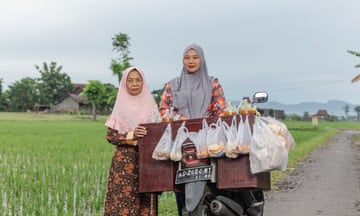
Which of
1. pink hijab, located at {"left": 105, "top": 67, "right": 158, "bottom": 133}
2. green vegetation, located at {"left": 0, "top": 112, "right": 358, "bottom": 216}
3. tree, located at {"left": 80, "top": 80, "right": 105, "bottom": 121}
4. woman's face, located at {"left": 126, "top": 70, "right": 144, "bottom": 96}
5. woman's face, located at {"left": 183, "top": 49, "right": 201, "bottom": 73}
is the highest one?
tree, located at {"left": 80, "top": 80, "right": 105, "bottom": 121}

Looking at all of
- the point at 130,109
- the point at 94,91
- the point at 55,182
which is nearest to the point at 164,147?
the point at 130,109

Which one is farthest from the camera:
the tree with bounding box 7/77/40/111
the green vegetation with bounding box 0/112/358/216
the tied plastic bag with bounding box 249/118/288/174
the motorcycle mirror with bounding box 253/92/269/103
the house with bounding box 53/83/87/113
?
the house with bounding box 53/83/87/113

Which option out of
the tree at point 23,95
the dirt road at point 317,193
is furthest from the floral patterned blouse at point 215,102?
the tree at point 23,95

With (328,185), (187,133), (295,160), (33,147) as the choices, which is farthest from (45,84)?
(187,133)

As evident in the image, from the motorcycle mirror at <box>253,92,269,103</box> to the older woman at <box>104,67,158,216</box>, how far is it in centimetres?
79

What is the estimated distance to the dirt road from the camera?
20.5 feet

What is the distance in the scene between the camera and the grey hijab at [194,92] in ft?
12.1

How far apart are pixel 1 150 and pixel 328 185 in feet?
33.9

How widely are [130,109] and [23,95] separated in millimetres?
63047

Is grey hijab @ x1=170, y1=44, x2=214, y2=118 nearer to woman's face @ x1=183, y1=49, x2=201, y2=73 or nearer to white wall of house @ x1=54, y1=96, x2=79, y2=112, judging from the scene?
woman's face @ x1=183, y1=49, x2=201, y2=73

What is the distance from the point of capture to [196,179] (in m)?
3.34

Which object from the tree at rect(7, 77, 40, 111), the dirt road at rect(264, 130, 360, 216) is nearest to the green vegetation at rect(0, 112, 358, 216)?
the dirt road at rect(264, 130, 360, 216)

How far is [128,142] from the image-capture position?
3.85m

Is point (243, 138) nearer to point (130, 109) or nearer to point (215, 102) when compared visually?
point (215, 102)
